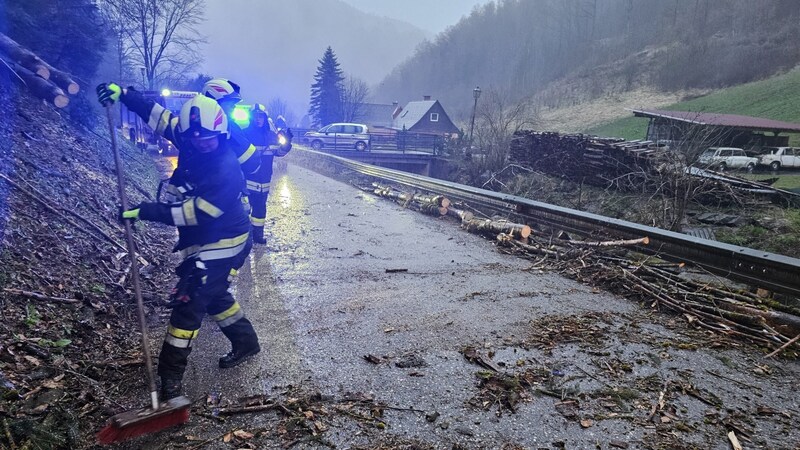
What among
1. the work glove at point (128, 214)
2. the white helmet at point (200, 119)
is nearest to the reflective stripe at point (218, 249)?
the work glove at point (128, 214)

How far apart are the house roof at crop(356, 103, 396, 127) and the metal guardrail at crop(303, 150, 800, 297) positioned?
221 feet

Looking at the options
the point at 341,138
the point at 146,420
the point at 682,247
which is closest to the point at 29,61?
the point at 146,420

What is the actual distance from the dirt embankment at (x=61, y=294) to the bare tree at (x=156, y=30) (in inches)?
949

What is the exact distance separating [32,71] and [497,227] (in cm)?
818

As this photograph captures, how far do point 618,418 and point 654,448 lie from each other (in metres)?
0.31

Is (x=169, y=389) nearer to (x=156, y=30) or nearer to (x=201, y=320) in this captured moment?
(x=201, y=320)

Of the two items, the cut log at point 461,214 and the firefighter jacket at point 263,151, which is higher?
the firefighter jacket at point 263,151

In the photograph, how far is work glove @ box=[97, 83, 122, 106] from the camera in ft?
10.8

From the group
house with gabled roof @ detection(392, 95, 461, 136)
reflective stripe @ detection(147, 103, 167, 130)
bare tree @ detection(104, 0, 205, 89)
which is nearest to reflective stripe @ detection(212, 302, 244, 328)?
reflective stripe @ detection(147, 103, 167, 130)

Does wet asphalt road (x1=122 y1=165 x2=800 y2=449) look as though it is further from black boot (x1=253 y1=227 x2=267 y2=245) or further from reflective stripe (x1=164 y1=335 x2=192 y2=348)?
black boot (x1=253 y1=227 x2=267 y2=245)

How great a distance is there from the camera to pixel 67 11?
35.1ft

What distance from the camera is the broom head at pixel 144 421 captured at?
2453 millimetres

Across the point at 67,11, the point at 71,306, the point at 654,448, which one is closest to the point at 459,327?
the point at 654,448

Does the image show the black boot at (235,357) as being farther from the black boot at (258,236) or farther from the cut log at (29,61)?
the cut log at (29,61)
